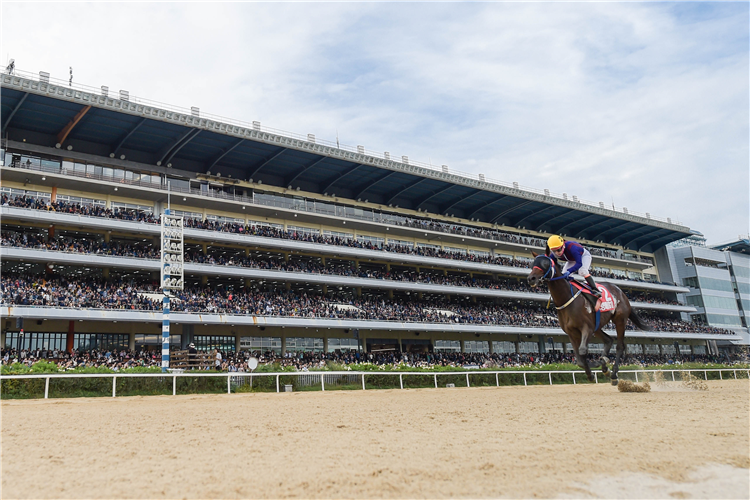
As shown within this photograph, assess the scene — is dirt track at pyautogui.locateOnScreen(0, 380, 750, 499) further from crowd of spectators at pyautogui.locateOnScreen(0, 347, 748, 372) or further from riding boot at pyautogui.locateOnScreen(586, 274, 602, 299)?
crowd of spectators at pyautogui.locateOnScreen(0, 347, 748, 372)

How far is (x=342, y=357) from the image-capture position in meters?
40.4

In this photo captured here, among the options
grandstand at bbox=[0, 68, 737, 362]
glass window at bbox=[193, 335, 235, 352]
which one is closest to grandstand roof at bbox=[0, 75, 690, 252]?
grandstand at bbox=[0, 68, 737, 362]

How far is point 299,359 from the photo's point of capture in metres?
37.6

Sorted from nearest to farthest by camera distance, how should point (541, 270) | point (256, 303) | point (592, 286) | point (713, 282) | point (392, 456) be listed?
A: point (392, 456) → point (541, 270) → point (592, 286) → point (256, 303) → point (713, 282)

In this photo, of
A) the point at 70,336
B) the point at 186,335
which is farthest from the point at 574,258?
the point at 70,336

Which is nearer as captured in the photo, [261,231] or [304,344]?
[261,231]

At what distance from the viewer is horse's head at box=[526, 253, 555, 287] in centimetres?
1262

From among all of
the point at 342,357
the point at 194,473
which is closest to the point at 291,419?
the point at 194,473

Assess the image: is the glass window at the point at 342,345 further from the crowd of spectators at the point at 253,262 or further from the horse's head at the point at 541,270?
the horse's head at the point at 541,270

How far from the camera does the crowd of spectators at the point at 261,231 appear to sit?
33.6m

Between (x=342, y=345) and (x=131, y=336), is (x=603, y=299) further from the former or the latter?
(x=342, y=345)

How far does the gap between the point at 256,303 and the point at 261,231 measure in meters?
6.20

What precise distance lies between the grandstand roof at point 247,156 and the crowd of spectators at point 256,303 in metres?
10.3

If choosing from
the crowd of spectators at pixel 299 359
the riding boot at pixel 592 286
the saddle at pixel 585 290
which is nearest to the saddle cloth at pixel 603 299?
the saddle at pixel 585 290
